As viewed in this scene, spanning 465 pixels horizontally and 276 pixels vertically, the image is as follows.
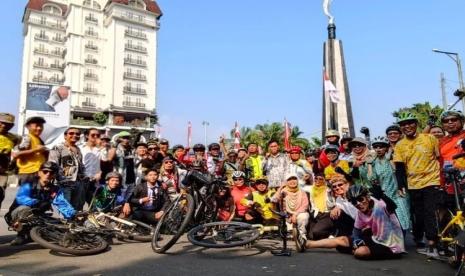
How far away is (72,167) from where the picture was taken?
6.15 metres

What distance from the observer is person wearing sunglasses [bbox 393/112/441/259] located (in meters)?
4.90

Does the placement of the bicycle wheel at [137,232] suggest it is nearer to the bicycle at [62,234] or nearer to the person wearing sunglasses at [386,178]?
the bicycle at [62,234]

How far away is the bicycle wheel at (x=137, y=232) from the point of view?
5.53 meters

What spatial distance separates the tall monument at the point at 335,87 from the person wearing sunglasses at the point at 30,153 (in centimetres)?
1243

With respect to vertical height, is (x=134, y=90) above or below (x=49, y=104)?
above

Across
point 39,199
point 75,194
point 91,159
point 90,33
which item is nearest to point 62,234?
point 39,199

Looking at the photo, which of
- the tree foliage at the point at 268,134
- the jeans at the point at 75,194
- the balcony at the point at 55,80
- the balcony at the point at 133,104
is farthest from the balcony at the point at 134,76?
the jeans at the point at 75,194

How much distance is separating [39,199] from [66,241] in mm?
865

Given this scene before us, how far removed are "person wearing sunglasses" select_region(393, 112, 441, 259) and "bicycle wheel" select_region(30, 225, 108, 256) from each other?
4.11 metres

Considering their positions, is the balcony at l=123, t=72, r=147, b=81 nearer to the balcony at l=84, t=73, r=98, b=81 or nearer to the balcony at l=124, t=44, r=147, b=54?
the balcony at l=124, t=44, r=147, b=54

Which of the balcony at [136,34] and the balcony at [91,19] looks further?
the balcony at [136,34]

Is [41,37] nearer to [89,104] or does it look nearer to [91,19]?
[91,19]

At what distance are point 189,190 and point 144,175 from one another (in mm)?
1846

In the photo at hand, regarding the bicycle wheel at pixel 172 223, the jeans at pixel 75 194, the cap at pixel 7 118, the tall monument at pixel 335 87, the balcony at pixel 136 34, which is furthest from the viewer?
the balcony at pixel 136 34
